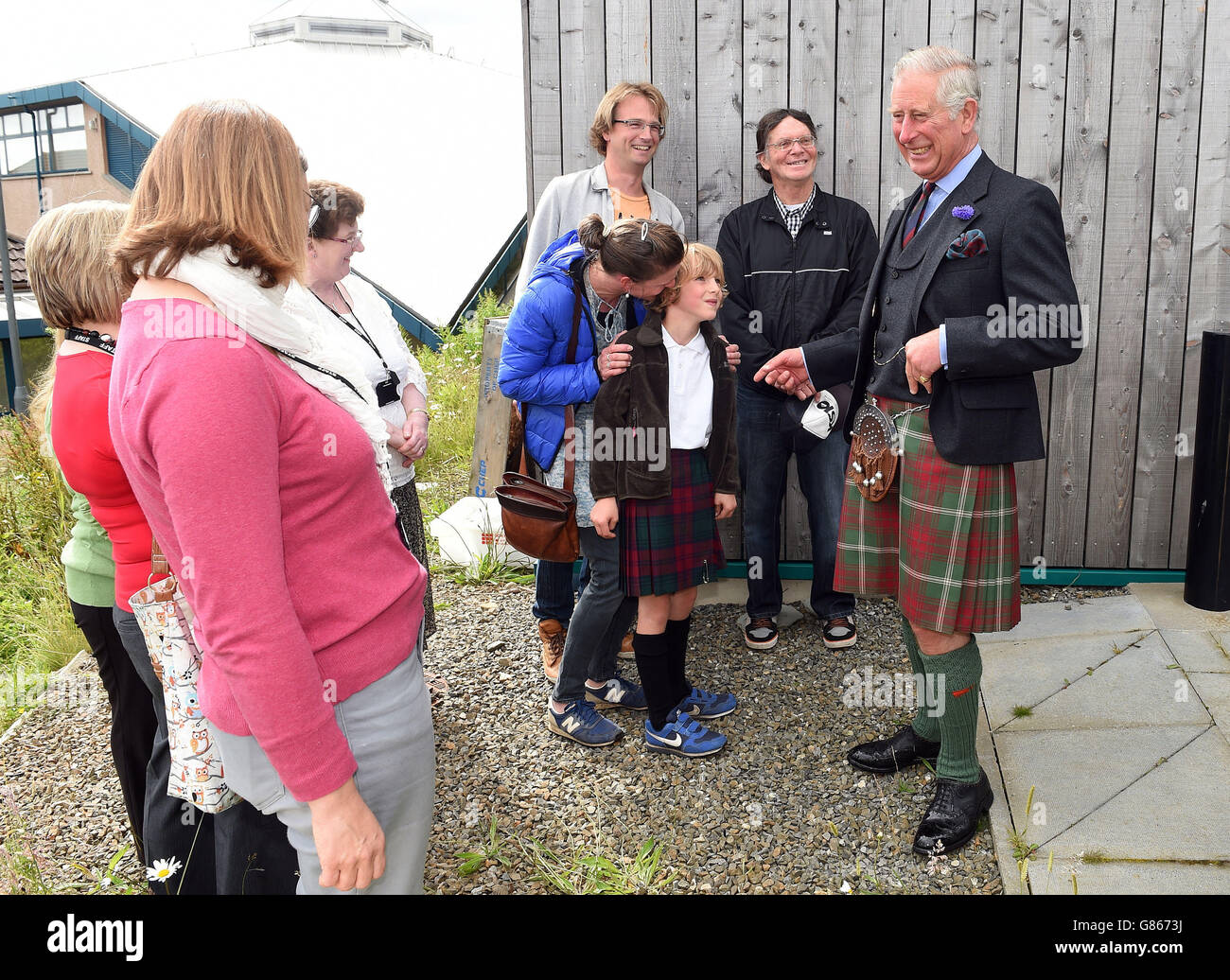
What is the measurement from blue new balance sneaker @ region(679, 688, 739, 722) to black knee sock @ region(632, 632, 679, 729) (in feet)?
0.84

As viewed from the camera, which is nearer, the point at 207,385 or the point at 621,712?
the point at 207,385

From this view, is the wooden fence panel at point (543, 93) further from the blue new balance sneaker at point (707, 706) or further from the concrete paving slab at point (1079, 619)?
the concrete paving slab at point (1079, 619)

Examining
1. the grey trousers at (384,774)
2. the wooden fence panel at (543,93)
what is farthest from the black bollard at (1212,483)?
the grey trousers at (384,774)

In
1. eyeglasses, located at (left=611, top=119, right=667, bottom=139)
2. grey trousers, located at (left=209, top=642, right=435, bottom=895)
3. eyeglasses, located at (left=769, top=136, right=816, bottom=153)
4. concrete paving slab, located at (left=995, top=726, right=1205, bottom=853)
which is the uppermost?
eyeglasses, located at (left=611, top=119, right=667, bottom=139)

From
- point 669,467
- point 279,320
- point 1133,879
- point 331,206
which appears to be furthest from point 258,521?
point 1133,879

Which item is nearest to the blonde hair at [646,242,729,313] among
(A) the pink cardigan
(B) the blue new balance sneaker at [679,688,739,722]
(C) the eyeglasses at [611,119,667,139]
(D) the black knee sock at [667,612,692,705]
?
(C) the eyeglasses at [611,119,667,139]

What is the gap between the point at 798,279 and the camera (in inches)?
164

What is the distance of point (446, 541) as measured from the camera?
559 cm

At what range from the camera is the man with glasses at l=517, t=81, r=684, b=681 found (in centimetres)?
411

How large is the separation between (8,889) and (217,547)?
2401 mm

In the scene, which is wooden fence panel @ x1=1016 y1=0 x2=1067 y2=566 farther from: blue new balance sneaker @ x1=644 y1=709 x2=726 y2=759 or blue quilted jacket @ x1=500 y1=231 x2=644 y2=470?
blue quilted jacket @ x1=500 y1=231 x2=644 y2=470
